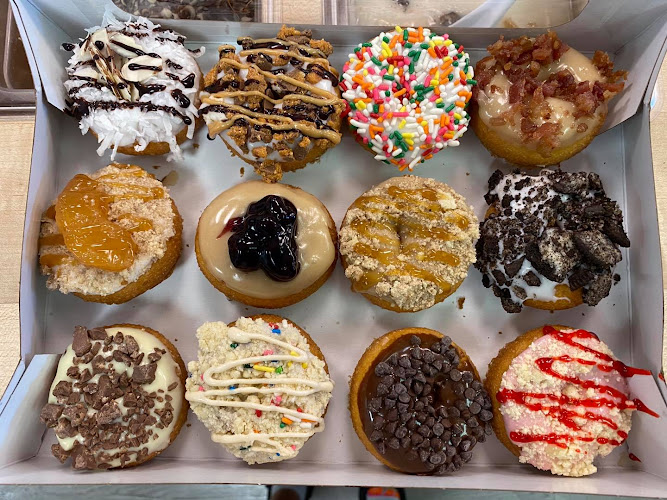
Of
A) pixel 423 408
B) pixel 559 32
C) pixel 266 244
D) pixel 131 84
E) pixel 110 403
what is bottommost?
pixel 110 403

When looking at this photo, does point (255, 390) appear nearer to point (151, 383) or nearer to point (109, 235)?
point (151, 383)

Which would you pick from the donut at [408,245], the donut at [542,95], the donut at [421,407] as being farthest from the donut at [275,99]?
the donut at [421,407]

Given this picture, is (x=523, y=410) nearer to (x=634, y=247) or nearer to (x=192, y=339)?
(x=634, y=247)

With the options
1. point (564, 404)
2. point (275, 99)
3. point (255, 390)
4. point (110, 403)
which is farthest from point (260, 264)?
point (564, 404)

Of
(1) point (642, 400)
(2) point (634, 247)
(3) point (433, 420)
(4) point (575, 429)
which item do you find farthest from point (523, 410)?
(2) point (634, 247)

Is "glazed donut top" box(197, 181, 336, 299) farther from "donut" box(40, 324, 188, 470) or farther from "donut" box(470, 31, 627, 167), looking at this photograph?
"donut" box(470, 31, 627, 167)

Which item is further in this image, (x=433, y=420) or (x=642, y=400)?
(x=642, y=400)
